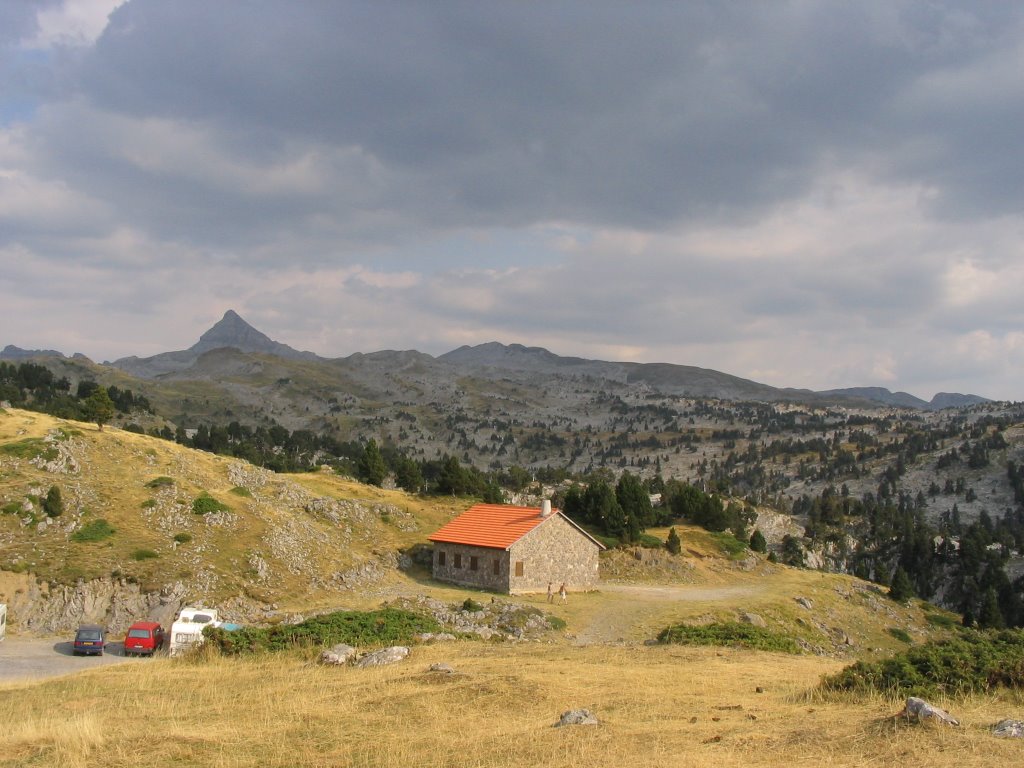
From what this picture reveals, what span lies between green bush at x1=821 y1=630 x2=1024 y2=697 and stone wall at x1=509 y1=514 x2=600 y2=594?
3343 cm

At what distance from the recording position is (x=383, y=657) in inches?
851

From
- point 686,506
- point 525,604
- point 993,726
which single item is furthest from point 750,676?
point 686,506

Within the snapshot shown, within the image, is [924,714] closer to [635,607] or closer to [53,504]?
[635,607]

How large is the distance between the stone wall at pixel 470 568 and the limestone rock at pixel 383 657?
2682 centimetres

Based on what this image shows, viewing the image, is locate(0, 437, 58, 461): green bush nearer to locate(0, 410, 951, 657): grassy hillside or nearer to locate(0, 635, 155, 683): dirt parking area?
locate(0, 410, 951, 657): grassy hillside

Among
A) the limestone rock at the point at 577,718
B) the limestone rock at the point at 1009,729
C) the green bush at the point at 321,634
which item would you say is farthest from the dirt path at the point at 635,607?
the limestone rock at the point at 1009,729

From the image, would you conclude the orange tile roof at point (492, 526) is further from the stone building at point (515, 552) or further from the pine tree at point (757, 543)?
the pine tree at point (757, 543)

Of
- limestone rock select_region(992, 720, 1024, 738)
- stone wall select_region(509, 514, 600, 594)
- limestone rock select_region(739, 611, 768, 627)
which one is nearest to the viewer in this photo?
limestone rock select_region(992, 720, 1024, 738)

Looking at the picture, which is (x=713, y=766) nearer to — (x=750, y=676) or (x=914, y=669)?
(x=914, y=669)

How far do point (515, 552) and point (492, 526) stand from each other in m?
3.73

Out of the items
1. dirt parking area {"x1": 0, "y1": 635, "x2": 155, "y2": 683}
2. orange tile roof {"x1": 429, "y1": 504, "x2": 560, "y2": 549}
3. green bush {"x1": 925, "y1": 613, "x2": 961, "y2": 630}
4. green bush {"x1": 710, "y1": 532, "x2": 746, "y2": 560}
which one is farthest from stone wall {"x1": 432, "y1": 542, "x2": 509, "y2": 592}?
green bush {"x1": 925, "y1": 613, "x2": 961, "y2": 630}

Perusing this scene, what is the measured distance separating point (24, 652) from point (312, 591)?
15.1m

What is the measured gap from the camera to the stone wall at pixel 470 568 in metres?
49.3

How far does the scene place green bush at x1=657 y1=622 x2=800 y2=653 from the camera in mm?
29812
